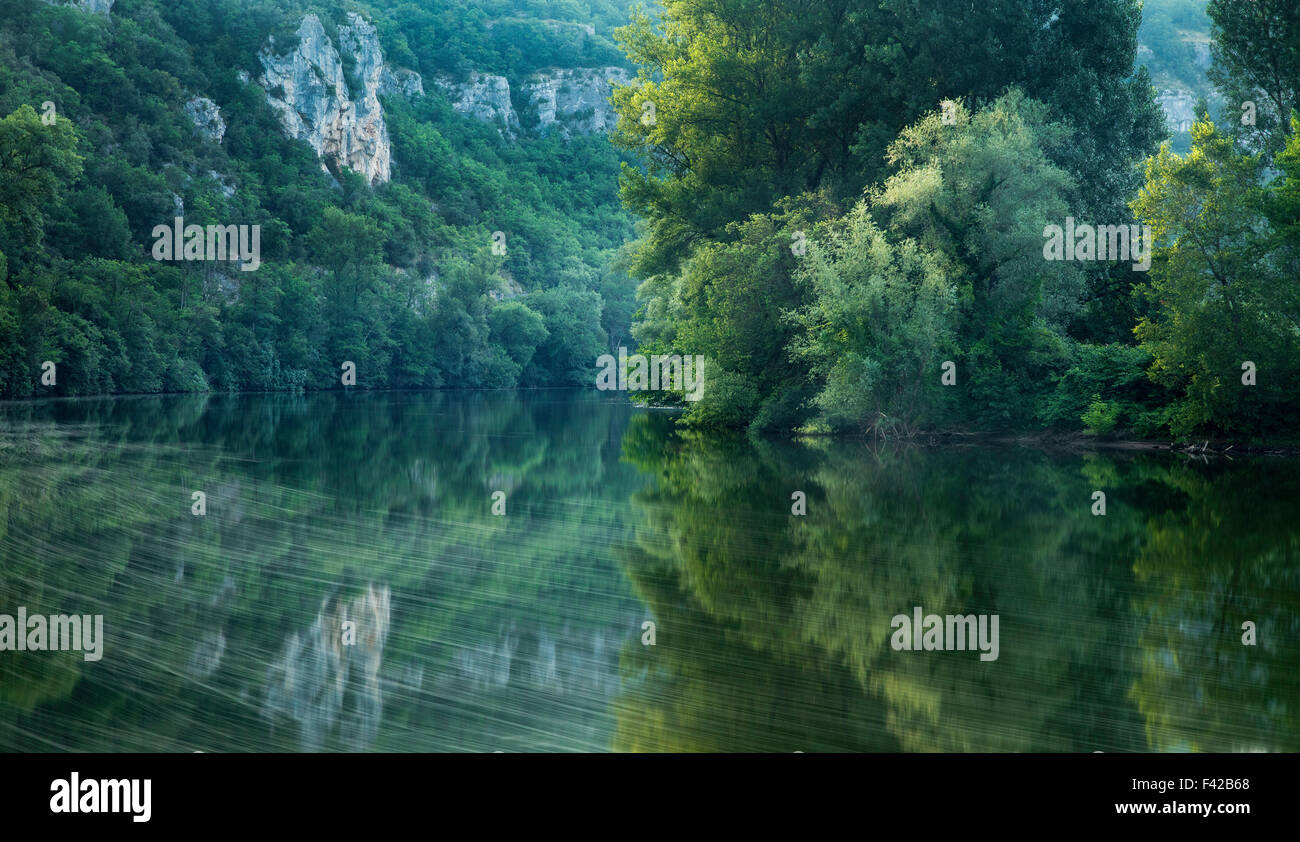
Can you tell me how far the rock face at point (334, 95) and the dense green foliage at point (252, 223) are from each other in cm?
187

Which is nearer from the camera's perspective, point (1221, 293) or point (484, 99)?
point (1221, 293)

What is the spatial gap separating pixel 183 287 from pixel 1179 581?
7508 cm

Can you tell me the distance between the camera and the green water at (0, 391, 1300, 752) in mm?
6902

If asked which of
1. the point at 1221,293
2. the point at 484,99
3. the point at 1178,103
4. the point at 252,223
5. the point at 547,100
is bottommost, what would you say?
the point at 1221,293

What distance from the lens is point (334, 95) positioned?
115 meters

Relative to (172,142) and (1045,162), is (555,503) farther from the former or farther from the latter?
(172,142)

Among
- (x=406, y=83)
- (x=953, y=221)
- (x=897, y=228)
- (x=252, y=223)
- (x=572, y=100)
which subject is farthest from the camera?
(x=572, y=100)

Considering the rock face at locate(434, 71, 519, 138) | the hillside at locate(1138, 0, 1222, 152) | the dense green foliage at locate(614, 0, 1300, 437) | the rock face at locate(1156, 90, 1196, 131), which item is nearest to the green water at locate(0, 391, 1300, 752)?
the dense green foliage at locate(614, 0, 1300, 437)

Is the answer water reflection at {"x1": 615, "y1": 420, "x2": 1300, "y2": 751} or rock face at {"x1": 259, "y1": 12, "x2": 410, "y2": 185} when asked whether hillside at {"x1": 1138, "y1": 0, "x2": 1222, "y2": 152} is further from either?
water reflection at {"x1": 615, "y1": 420, "x2": 1300, "y2": 751}

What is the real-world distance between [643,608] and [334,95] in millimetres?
114321

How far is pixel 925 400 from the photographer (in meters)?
33.1

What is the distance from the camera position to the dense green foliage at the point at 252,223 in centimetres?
6047

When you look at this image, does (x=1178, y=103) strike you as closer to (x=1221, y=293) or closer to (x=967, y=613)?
(x=1221, y=293)
